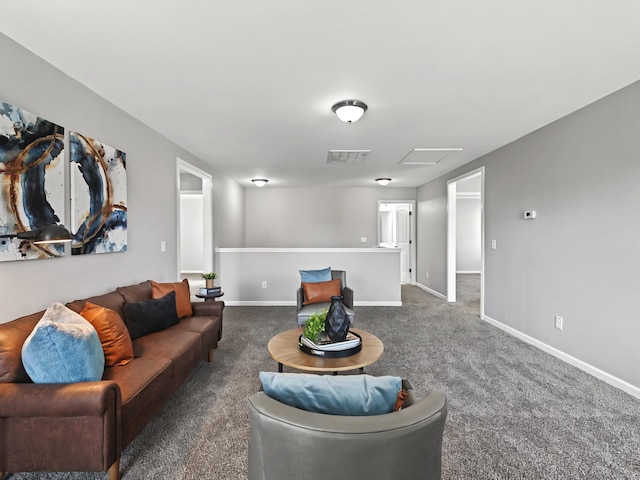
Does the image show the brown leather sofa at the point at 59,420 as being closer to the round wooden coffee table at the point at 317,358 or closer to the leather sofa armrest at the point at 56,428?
the leather sofa armrest at the point at 56,428

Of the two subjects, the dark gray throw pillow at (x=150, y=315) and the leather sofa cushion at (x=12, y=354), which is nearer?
the leather sofa cushion at (x=12, y=354)

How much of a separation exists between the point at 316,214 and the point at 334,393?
22.8ft

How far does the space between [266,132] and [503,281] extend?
3.57 meters

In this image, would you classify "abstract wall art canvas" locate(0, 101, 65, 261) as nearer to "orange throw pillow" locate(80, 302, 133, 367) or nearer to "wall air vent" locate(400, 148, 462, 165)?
"orange throw pillow" locate(80, 302, 133, 367)

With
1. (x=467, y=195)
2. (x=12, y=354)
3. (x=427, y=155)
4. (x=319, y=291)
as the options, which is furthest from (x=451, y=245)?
(x=12, y=354)

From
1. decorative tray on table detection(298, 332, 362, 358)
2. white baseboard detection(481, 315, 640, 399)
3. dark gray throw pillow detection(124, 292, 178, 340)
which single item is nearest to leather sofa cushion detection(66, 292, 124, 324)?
dark gray throw pillow detection(124, 292, 178, 340)

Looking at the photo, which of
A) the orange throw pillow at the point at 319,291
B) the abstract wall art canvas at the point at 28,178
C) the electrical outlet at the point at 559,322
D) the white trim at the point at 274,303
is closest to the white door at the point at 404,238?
the white trim at the point at 274,303

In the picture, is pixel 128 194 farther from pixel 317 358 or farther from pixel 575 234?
pixel 575 234

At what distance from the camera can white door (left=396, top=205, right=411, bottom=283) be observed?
318 inches

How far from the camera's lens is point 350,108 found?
111 inches

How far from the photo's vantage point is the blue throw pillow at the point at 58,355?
5.14 feet

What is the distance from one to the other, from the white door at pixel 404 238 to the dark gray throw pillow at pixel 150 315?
19.4 ft

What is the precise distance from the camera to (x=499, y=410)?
2.32m

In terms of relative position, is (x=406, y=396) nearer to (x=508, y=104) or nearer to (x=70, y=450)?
(x=70, y=450)
